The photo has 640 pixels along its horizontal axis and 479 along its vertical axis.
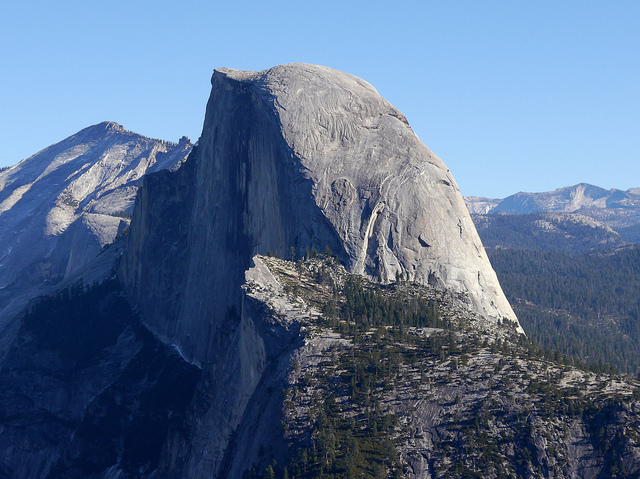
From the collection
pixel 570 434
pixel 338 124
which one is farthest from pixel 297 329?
pixel 338 124

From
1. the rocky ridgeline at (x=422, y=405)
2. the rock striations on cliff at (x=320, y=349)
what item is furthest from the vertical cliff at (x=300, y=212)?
the rocky ridgeline at (x=422, y=405)

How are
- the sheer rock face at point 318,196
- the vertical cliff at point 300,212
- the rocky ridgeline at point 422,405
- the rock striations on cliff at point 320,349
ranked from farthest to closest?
the sheer rock face at point 318,196
the vertical cliff at point 300,212
the rock striations on cliff at point 320,349
the rocky ridgeline at point 422,405

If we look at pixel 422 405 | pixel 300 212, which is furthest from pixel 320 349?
pixel 300 212

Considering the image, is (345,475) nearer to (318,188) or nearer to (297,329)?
(297,329)

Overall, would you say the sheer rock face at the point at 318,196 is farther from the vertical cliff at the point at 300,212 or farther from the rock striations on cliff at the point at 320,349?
the rock striations on cliff at the point at 320,349

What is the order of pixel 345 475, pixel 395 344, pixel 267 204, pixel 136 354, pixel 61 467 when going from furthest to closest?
pixel 136 354 → pixel 61 467 → pixel 267 204 → pixel 395 344 → pixel 345 475

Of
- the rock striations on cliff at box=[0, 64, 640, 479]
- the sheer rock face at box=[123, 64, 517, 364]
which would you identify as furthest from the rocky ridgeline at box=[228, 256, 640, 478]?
the sheer rock face at box=[123, 64, 517, 364]

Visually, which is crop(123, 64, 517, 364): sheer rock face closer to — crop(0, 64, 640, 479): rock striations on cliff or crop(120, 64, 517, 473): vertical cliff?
crop(120, 64, 517, 473): vertical cliff

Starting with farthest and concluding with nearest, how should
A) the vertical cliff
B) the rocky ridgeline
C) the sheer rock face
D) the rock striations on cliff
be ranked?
the sheer rock face, the vertical cliff, the rock striations on cliff, the rocky ridgeline

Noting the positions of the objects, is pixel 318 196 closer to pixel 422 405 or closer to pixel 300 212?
pixel 300 212
